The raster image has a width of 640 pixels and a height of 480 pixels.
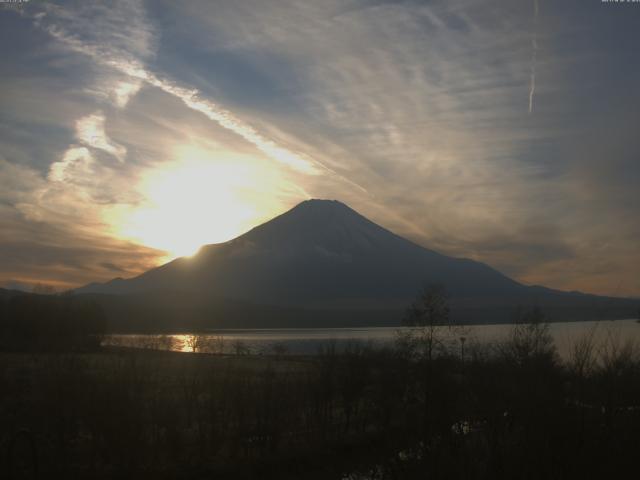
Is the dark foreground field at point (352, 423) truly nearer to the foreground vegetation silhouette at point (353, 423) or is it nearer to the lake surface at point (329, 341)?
the foreground vegetation silhouette at point (353, 423)

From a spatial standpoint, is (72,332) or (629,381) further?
(72,332)

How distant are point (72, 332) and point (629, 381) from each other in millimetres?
69054

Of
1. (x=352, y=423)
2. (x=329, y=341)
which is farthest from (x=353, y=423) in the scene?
(x=329, y=341)

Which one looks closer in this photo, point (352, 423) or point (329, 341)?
point (352, 423)

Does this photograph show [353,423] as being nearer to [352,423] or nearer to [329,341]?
[352,423]

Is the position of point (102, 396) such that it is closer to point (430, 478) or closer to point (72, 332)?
point (430, 478)

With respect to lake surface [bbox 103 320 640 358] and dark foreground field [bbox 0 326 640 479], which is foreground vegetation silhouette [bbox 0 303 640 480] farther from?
lake surface [bbox 103 320 640 358]

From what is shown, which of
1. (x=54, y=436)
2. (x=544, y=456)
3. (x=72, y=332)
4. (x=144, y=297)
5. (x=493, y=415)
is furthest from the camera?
(x=144, y=297)

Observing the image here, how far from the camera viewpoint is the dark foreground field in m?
7.71

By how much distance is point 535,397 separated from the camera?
8.02m

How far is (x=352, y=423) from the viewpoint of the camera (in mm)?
24469

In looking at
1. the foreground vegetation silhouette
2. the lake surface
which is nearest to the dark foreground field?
the foreground vegetation silhouette

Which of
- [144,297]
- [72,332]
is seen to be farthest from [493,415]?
[144,297]

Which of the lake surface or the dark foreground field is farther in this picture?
the lake surface
